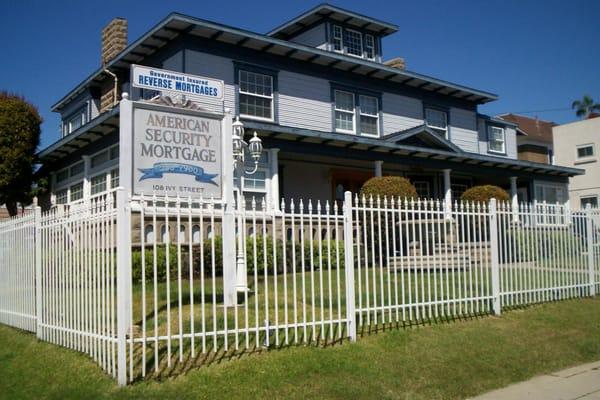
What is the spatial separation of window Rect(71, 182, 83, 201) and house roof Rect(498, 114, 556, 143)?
31.1m

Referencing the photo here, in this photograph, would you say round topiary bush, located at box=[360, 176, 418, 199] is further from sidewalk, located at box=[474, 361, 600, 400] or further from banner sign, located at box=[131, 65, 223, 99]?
sidewalk, located at box=[474, 361, 600, 400]

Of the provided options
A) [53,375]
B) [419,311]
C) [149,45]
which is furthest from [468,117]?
[53,375]

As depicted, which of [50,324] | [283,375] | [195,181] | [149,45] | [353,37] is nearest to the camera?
[283,375]

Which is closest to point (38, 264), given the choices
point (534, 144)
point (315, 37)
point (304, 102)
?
point (304, 102)

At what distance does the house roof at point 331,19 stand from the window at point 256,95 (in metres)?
4.68

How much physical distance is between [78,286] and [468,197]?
18.0 meters

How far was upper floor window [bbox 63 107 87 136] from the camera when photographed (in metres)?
23.1

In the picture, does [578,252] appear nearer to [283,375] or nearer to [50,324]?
[283,375]

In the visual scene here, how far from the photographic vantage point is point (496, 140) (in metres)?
28.3

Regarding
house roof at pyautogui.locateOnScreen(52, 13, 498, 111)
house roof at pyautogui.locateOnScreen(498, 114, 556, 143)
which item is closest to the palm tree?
house roof at pyautogui.locateOnScreen(498, 114, 556, 143)

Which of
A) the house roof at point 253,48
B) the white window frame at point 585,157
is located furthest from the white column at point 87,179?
the white window frame at point 585,157

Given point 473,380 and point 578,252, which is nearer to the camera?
point 473,380

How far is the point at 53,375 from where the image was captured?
6051mm

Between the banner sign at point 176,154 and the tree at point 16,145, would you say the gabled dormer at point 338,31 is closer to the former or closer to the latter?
the tree at point 16,145
